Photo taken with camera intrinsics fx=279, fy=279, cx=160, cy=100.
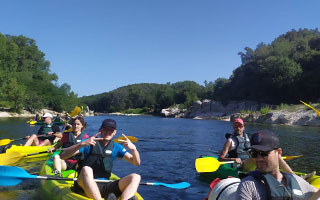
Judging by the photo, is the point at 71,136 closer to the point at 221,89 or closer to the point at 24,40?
the point at 221,89

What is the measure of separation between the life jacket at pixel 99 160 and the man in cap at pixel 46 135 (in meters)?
5.62

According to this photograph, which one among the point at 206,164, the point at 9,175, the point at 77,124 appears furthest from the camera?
the point at 77,124

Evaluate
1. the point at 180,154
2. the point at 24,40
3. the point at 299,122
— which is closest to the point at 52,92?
the point at 24,40

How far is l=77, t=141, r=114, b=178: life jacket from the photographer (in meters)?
4.28

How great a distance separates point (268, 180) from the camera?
7.33 ft

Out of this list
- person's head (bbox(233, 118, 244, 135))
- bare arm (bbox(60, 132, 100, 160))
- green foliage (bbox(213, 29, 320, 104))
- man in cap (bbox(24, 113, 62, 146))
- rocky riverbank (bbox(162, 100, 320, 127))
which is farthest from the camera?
green foliage (bbox(213, 29, 320, 104))

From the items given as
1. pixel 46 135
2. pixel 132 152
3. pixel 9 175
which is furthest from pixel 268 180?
pixel 46 135

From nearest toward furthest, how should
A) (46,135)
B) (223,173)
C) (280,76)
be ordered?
1. (223,173)
2. (46,135)
3. (280,76)

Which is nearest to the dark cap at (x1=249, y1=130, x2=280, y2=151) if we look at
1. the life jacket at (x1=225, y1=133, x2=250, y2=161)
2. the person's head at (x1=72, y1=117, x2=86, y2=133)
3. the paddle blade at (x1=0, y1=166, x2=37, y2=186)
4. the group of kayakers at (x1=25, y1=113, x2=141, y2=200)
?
the group of kayakers at (x1=25, y1=113, x2=141, y2=200)

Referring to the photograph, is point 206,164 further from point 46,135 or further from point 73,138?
point 46,135

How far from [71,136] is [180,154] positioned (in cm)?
665

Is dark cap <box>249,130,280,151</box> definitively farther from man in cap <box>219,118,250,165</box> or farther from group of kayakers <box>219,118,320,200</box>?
man in cap <box>219,118,250,165</box>

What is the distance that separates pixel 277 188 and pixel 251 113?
134ft

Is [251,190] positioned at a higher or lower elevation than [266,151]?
lower
